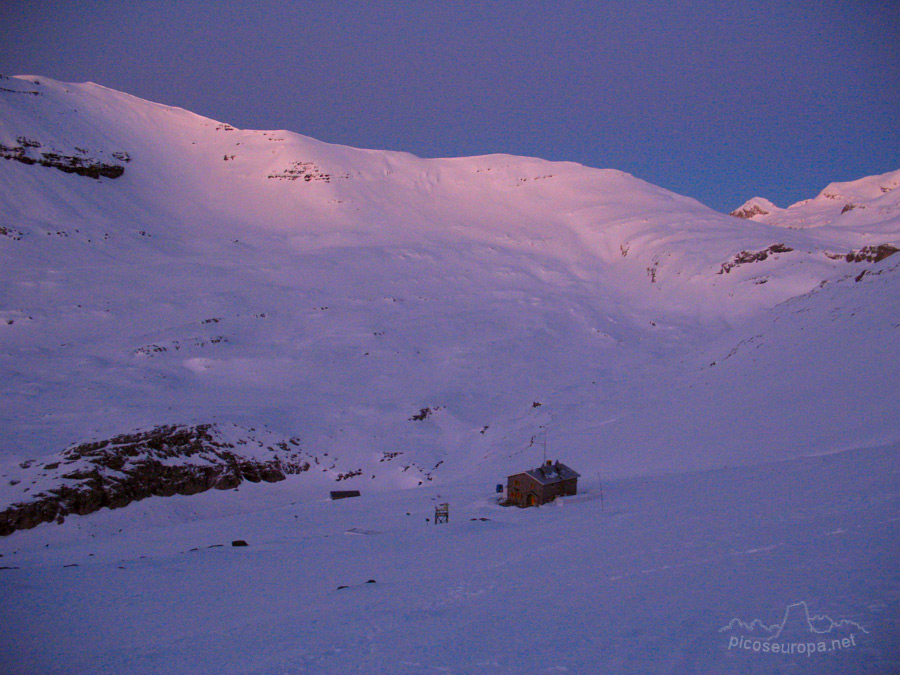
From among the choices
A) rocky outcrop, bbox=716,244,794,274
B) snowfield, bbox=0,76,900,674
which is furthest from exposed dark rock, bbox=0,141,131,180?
rocky outcrop, bbox=716,244,794,274

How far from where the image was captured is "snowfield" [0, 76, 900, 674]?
8.81 m

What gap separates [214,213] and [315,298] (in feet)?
114

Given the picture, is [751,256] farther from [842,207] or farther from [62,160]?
[842,207]

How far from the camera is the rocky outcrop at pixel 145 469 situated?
2623cm

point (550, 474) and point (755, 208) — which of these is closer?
point (550, 474)

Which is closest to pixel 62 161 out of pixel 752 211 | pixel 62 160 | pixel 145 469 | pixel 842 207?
pixel 62 160

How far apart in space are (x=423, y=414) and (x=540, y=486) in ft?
61.9

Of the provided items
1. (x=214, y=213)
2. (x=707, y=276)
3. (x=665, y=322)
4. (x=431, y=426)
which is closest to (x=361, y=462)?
(x=431, y=426)

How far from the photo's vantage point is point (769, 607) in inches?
291

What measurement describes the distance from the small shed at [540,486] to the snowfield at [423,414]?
3.64ft

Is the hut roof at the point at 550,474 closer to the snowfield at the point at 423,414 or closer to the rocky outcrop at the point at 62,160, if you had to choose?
the snowfield at the point at 423,414

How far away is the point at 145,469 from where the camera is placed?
29.8 meters

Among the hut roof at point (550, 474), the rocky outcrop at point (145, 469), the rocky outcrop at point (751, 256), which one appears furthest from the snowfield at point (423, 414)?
the hut roof at point (550, 474)

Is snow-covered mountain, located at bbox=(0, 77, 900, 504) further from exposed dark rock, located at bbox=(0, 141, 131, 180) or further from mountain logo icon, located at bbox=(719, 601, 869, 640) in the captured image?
mountain logo icon, located at bbox=(719, 601, 869, 640)
